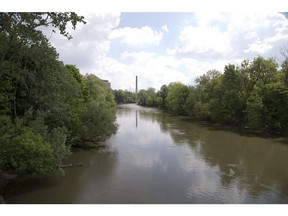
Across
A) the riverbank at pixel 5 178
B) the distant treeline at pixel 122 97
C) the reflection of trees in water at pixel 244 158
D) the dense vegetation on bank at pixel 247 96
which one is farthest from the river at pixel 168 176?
the distant treeline at pixel 122 97

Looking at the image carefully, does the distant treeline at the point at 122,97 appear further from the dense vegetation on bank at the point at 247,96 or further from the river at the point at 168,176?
the river at the point at 168,176

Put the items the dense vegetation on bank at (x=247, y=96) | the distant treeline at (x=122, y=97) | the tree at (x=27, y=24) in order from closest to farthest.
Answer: the tree at (x=27, y=24)
the dense vegetation on bank at (x=247, y=96)
the distant treeline at (x=122, y=97)

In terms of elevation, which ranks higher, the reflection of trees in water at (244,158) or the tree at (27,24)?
the tree at (27,24)

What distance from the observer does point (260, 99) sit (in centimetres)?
3603

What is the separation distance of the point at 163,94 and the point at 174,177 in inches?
2878

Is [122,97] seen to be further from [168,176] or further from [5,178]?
[5,178]

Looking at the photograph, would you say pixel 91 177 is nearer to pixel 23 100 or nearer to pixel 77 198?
pixel 77 198

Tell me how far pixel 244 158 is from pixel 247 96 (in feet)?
64.8

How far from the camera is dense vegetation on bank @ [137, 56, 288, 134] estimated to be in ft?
114

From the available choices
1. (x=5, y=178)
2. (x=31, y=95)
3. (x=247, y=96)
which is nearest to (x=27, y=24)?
(x=31, y=95)

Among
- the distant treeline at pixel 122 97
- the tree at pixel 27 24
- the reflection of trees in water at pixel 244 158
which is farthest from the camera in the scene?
the distant treeline at pixel 122 97

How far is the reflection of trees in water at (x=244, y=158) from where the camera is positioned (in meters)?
17.8

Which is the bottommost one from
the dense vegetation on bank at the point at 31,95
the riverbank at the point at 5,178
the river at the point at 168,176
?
the river at the point at 168,176

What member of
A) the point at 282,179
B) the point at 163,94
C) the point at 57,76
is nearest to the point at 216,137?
the point at 282,179
